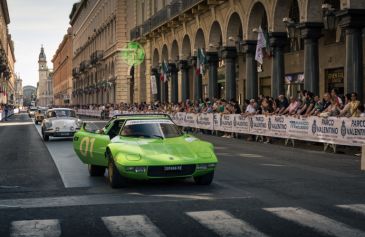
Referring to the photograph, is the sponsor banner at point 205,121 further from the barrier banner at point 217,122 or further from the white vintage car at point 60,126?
the white vintage car at point 60,126

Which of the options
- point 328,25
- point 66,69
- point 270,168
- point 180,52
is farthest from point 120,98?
point 66,69

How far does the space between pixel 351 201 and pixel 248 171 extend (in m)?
4.32

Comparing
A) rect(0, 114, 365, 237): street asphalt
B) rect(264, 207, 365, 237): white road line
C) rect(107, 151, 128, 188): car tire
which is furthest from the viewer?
rect(107, 151, 128, 188): car tire

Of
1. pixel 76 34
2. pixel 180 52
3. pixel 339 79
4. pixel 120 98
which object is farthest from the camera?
pixel 76 34

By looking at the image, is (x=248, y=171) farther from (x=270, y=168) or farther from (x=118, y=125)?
(x=118, y=125)

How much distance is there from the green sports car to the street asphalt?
289mm

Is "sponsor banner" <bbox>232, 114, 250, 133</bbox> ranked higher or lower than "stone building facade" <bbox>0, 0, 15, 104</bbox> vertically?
lower

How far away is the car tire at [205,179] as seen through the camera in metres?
10.8

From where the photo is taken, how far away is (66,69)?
15425cm

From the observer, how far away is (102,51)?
8262cm

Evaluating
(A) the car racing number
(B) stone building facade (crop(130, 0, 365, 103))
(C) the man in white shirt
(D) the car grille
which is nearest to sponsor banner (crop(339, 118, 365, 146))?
(B) stone building facade (crop(130, 0, 365, 103))

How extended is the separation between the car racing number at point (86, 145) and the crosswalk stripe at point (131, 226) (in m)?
4.31

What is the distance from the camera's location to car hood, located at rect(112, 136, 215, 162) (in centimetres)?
1033

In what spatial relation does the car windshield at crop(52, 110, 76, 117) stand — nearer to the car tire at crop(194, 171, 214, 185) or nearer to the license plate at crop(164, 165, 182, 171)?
the car tire at crop(194, 171, 214, 185)
